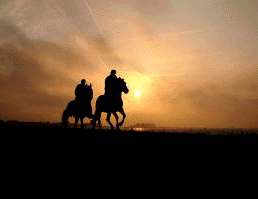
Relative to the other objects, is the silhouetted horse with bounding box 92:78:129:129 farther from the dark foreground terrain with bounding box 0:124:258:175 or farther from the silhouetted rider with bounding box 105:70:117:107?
the dark foreground terrain with bounding box 0:124:258:175

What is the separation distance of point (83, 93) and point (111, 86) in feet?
8.54

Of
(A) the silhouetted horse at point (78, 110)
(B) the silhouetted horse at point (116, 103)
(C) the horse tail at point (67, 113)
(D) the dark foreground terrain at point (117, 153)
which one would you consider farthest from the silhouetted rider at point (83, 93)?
(D) the dark foreground terrain at point (117, 153)

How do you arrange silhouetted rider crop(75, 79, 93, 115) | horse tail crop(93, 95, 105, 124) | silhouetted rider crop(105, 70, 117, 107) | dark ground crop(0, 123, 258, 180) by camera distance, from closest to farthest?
dark ground crop(0, 123, 258, 180) < silhouetted rider crop(105, 70, 117, 107) < horse tail crop(93, 95, 105, 124) < silhouetted rider crop(75, 79, 93, 115)

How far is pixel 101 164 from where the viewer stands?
8672 millimetres

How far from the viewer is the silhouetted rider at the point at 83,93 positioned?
21812 mm

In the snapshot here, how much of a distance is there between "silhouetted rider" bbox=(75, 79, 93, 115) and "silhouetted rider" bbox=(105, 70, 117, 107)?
6.44 ft

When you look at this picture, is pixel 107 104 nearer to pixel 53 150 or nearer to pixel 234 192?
pixel 53 150

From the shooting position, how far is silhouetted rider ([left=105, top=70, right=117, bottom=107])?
20.2 metres

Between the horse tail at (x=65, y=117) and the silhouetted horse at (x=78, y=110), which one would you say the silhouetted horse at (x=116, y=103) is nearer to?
the silhouetted horse at (x=78, y=110)

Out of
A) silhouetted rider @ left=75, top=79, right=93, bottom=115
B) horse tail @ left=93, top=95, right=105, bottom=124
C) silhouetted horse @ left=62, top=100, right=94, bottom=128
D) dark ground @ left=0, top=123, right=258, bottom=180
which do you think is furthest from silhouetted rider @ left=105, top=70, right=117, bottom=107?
dark ground @ left=0, top=123, right=258, bottom=180

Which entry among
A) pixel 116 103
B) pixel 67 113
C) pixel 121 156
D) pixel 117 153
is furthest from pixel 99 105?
pixel 121 156

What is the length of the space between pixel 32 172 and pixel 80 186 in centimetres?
158

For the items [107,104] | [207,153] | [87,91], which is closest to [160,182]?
[207,153]

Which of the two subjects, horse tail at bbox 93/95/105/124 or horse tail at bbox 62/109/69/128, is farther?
horse tail at bbox 62/109/69/128
